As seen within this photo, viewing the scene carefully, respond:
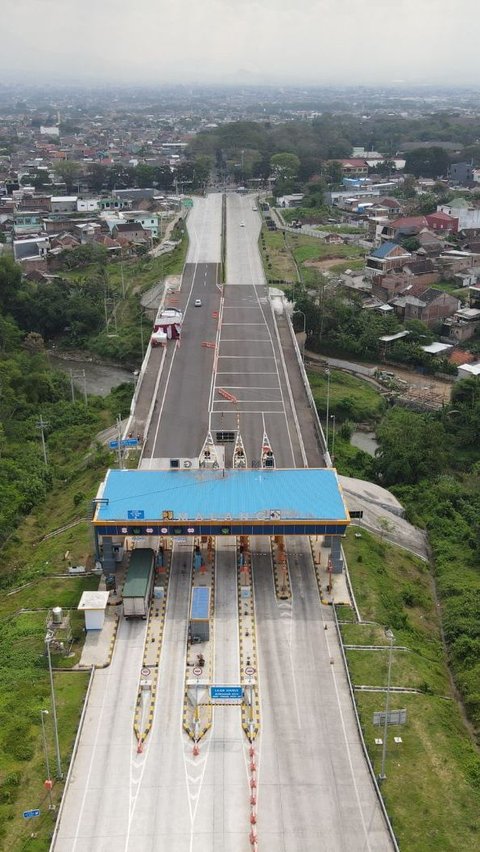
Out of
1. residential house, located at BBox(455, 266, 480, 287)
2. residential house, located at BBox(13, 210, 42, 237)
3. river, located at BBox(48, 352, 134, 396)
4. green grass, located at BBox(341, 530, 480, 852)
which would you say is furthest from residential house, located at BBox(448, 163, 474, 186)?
green grass, located at BBox(341, 530, 480, 852)

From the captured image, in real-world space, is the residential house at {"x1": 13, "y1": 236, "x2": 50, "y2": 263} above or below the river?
above

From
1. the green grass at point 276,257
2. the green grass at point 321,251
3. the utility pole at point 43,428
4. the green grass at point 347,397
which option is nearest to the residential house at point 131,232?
the green grass at point 276,257

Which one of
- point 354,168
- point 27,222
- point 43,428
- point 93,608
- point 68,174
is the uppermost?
point 354,168

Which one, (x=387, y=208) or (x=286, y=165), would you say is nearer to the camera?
(x=387, y=208)

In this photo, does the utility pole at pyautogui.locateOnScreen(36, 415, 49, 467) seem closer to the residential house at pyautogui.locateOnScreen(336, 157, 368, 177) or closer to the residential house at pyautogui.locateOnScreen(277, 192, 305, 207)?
the residential house at pyautogui.locateOnScreen(277, 192, 305, 207)

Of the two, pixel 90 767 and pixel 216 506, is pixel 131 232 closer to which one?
pixel 216 506

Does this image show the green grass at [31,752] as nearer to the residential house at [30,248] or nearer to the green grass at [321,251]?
the green grass at [321,251]

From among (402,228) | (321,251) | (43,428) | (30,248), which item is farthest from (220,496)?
(402,228)
